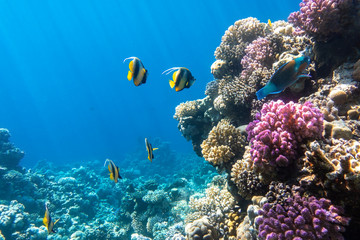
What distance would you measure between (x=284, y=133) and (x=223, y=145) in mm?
1835

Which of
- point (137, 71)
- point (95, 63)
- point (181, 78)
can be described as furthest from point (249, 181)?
point (95, 63)

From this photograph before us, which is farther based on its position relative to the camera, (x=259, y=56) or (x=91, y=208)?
(x=91, y=208)

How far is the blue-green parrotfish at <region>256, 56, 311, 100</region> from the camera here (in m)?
2.56

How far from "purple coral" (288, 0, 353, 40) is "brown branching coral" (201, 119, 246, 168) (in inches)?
102

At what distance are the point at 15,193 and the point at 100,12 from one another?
105m

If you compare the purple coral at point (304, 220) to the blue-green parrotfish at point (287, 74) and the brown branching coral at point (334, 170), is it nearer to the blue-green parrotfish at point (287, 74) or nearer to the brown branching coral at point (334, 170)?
the brown branching coral at point (334, 170)

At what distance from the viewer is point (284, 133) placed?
2.67 meters

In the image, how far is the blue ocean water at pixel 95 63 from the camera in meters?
91.5

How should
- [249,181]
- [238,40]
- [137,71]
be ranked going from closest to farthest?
[249,181]
[137,71]
[238,40]

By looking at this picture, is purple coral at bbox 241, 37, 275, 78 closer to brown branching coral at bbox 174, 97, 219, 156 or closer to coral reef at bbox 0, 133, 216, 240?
brown branching coral at bbox 174, 97, 219, 156

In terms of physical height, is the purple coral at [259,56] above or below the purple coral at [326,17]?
above

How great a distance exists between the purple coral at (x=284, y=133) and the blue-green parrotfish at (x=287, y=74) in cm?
40

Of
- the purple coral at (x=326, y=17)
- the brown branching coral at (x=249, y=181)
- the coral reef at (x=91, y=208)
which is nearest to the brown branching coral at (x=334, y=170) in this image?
the brown branching coral at (x=249, y=181)

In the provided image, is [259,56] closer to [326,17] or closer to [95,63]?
[326,17]
